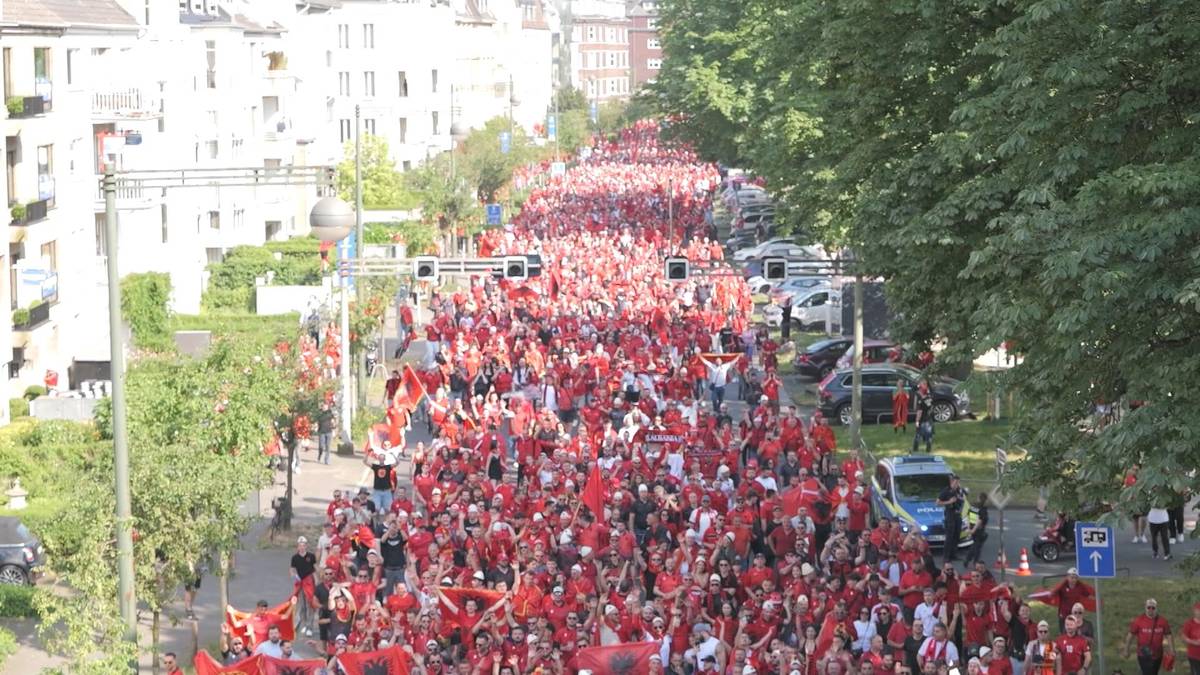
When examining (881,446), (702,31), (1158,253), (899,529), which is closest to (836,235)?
(881,446)

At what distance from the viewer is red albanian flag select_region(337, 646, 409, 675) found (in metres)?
20.0

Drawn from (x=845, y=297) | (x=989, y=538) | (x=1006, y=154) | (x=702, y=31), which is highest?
(x=702, y=31)

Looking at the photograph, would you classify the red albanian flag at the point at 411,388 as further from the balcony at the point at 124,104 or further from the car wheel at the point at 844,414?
the balcony at the point at 124,104

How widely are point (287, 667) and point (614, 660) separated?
319 cm

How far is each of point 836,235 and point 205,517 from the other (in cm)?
1956

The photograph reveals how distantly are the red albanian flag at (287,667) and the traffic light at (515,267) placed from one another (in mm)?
26248

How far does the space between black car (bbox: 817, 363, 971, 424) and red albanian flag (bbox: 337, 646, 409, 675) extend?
71.2 ft

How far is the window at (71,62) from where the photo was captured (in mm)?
51031

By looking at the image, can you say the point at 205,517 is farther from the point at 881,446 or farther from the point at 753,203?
the point at 753,203

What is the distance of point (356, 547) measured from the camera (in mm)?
24797

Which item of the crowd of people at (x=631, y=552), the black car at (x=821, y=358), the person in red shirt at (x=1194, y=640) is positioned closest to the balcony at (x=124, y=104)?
the crowd of people at (x=631, y=552)

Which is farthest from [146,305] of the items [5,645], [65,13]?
[5,645]

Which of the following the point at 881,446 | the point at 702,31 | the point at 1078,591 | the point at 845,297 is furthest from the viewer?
the point at 702,31

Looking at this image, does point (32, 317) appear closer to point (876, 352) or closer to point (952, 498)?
point (876, 352)
